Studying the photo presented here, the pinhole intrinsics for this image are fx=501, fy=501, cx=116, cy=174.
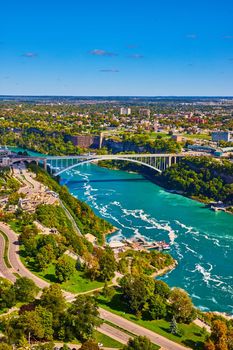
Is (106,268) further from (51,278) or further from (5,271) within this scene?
(5,271)

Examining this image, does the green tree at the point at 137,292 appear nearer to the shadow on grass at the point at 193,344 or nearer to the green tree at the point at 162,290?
the green tree at the point at 162,290

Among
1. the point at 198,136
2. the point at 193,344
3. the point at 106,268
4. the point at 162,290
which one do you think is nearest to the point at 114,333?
the point at 193,344

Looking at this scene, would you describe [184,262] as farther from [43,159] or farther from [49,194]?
[43,159]

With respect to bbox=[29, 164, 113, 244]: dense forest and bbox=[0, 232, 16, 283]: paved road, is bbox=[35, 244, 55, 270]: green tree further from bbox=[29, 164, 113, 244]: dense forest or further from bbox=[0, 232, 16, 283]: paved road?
bbox=[29, 164, 113, 244]: dense forest

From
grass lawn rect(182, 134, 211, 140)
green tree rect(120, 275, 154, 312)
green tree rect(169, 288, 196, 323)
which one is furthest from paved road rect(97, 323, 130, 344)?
grass lawn rect(182, 134, 211, 140)

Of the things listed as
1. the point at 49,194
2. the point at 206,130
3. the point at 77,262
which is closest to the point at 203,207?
the point at 49,194
